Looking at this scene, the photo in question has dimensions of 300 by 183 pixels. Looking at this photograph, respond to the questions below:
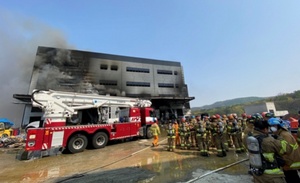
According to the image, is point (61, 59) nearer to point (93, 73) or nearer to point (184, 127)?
point (93, 73)

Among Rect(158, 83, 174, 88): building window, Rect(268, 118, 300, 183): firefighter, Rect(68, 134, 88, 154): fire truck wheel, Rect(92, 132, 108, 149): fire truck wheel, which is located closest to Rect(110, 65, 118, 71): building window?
Rect(158, 83, 174, 88): building window

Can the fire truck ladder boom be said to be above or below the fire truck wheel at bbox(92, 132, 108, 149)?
above

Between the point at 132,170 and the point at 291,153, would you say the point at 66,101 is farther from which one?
the point at 291,153

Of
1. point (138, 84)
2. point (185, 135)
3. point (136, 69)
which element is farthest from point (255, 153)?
point (136, 69)

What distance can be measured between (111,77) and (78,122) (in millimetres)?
18908

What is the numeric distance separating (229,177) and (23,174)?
6872 mm

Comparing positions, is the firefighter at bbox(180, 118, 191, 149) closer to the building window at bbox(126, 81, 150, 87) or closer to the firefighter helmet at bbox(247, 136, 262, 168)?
the firefighter helmet at bbox(247, 136, 262, 168)

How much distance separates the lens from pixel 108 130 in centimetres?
1005

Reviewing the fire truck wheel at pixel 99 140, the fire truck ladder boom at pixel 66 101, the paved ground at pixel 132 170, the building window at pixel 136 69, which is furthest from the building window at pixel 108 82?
the paved ground at pixel 132 170

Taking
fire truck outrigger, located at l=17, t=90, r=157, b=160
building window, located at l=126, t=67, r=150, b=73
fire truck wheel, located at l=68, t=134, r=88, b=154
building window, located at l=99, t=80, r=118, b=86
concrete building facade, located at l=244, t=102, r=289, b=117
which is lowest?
fire truck wheel, located at l=68, t=134, r=88, b=154

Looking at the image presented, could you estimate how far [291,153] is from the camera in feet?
9.23

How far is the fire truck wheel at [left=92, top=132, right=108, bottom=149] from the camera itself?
9.41m

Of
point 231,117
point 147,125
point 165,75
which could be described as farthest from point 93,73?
point 231,117

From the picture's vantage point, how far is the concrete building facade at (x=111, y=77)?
2362 cm
